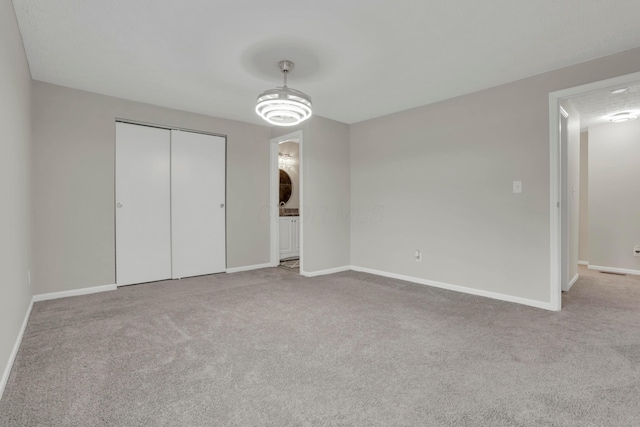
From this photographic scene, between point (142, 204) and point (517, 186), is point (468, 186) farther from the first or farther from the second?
point (142, 204)

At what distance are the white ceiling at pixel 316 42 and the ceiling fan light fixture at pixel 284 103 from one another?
0.95 ft

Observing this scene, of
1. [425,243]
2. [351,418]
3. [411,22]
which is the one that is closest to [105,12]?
[411,22]

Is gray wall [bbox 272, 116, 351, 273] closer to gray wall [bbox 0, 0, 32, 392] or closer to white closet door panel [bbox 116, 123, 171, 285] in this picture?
white closet door panel [bbox 116, 123, 171, 285]

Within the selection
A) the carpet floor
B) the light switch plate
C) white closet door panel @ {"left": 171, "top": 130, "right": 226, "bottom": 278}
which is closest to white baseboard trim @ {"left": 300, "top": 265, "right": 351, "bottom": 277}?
the carpet floor

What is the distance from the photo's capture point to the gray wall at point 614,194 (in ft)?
15.1

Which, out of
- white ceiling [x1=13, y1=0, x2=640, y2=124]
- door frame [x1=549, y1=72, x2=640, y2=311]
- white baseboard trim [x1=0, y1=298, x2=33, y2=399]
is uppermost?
white ceiling [x1=13, y1=0, x2=640, y2=124]

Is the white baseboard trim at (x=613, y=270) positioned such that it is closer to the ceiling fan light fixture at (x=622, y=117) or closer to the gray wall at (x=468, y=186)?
the ceiling fan light fixture at (x=622, y=117)

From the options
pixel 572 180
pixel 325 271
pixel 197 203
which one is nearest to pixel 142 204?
pixel 197 203

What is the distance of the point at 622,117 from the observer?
437 cm

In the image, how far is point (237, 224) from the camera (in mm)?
4895

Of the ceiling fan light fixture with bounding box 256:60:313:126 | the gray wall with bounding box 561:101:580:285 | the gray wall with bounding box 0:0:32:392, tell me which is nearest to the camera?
the gray wall with bounding box 0:0:32:392

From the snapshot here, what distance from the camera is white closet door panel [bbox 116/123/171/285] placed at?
388 centimetres

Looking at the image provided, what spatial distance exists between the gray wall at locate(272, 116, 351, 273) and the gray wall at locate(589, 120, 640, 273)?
12.6 feet

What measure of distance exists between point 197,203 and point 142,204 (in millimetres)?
699
